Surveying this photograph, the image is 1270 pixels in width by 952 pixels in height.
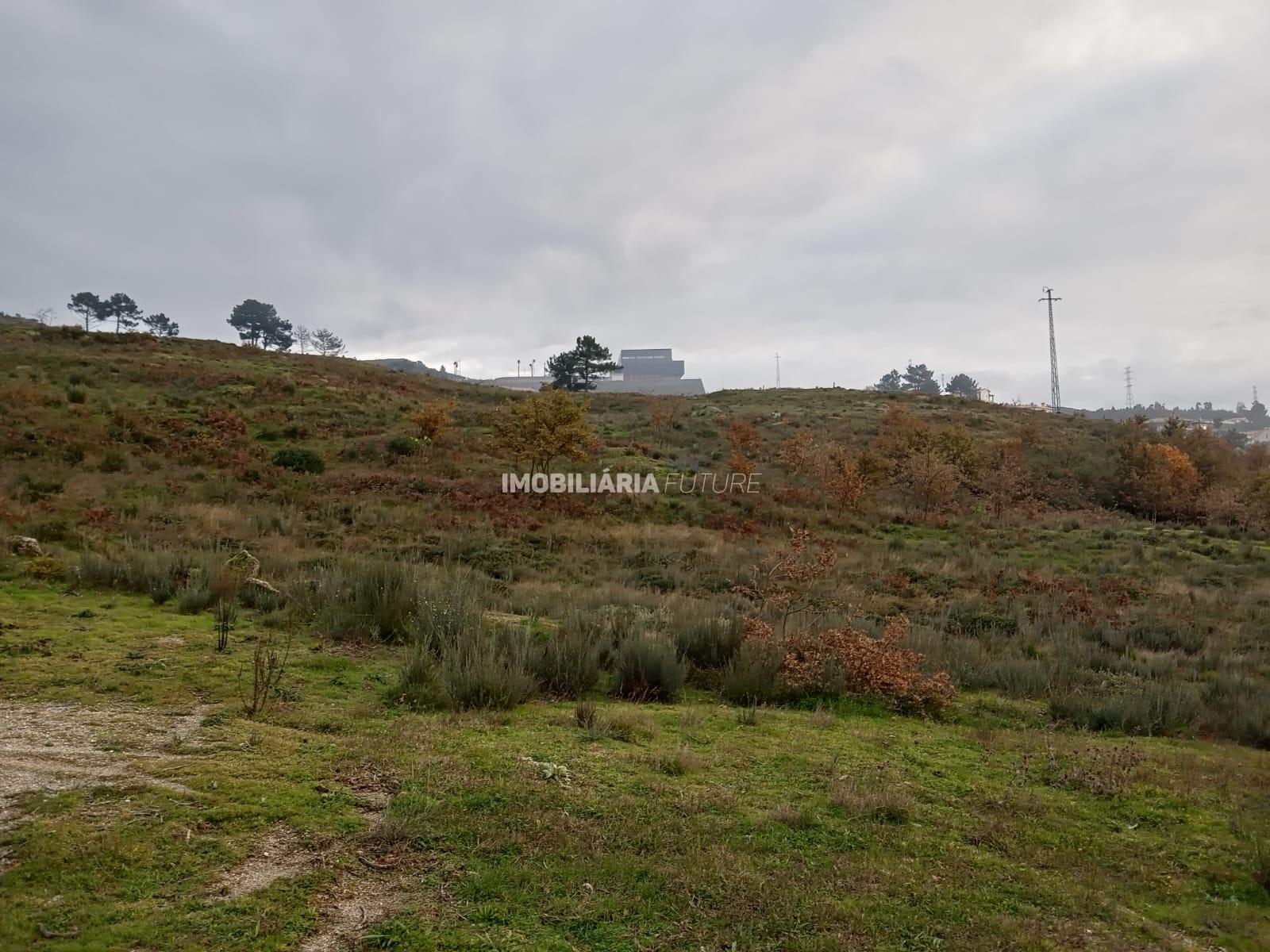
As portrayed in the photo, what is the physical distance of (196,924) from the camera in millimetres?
2807

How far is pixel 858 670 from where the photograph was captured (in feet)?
24.6

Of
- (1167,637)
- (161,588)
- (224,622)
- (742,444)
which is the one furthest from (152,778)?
(742,444)

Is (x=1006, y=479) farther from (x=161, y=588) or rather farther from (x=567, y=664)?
(x=161, y=588)

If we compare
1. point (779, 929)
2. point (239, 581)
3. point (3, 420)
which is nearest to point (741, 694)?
point (779, 929)

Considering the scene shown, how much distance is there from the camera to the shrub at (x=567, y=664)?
696cm

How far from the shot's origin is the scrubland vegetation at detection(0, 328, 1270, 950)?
125 inches

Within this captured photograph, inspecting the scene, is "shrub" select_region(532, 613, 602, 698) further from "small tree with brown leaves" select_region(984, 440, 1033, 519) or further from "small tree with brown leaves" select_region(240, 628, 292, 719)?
"small tree with brown leaves" select_region(984, 440, 1033, 519)

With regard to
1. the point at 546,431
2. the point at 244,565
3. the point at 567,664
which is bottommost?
the point at 567,664

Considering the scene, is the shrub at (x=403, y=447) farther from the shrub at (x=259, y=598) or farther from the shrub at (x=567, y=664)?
the shrub at (x=567, y=664)

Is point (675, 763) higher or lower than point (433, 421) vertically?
lower

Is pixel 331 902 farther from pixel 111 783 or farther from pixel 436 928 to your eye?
pixel 111 783

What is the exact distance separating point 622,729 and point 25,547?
410 inches

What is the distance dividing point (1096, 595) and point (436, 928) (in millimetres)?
15934

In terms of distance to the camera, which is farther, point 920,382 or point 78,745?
point 920,382
